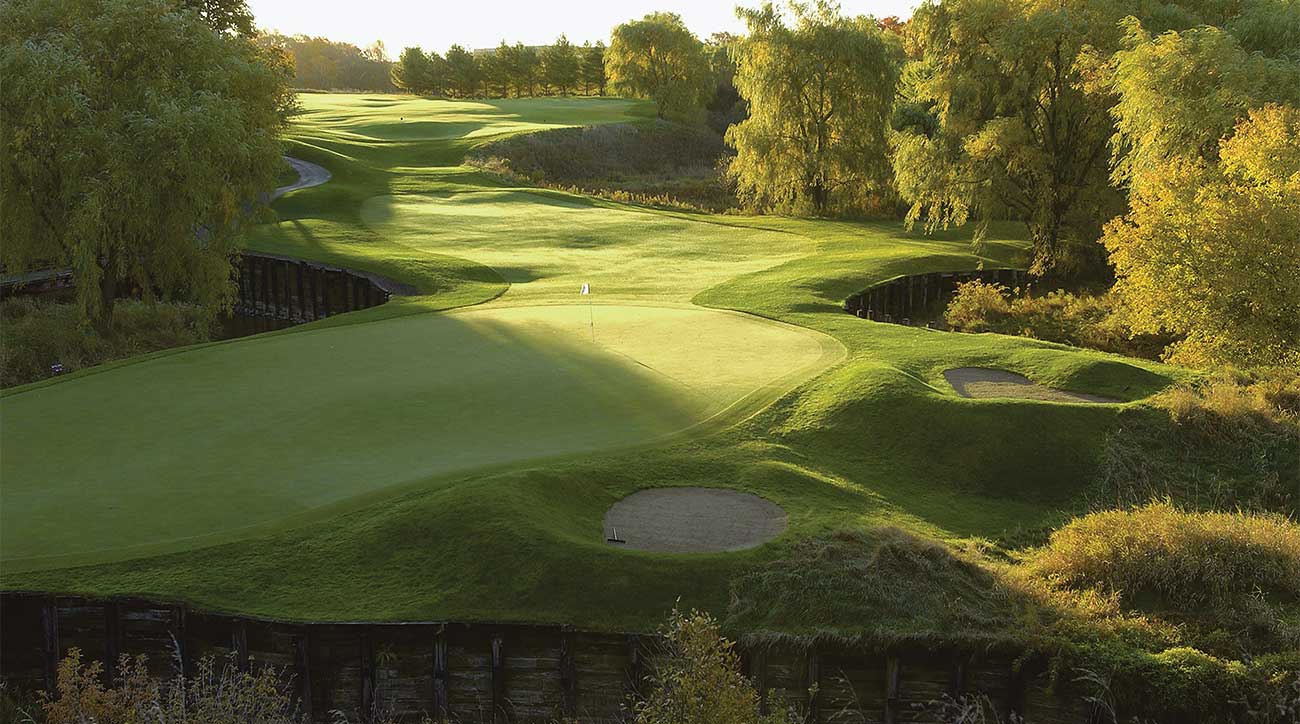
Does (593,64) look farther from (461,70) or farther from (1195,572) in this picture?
(1195,572)

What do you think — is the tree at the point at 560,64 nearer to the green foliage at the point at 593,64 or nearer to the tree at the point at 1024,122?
the green foliage at the point at 593,64

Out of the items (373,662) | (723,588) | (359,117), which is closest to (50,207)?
(373,662)

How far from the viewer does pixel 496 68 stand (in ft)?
435

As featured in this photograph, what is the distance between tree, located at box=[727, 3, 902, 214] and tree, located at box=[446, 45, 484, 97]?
82711 millimetres

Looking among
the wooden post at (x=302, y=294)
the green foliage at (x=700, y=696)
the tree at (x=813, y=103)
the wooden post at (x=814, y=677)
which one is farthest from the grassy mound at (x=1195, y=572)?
the tree at (x=813, y=103)

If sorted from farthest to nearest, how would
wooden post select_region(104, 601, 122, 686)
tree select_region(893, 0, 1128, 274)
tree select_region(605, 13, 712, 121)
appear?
tree select_region(605, 13, 712, 121) < tree select_region(893, 0, 1128, 274) < wooden post select_region(104, 601, 122, 686)

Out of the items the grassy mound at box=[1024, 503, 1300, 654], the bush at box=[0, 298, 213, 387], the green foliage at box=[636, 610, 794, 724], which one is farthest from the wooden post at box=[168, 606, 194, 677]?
the bush at box=[0, 298, 213, 387]

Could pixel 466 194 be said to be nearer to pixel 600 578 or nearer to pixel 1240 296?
pixel 1240 296

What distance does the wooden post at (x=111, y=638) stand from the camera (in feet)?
42.8

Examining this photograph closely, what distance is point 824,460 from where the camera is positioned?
62.0ft

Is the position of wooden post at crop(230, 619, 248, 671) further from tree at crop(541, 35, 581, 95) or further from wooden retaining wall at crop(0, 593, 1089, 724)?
tree at crop(541, 35, 581, 95)

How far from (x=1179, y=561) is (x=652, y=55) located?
332 feet

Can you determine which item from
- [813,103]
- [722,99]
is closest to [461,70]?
[722,99]

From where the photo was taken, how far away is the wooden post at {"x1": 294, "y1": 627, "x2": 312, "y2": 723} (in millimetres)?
12812
